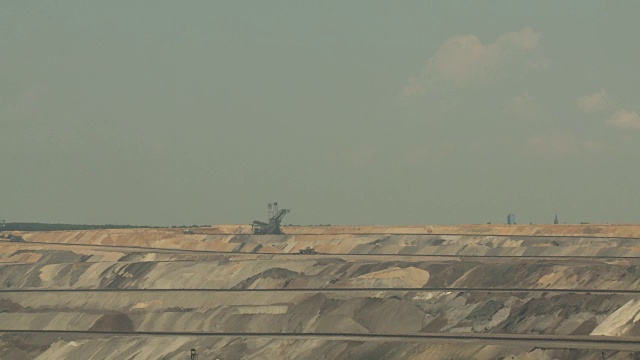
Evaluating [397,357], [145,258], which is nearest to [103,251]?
[145,258]

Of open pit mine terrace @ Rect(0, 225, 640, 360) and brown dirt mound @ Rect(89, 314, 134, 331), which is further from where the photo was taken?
brown dirt mound @ Rect(89, 314, 134, 331)

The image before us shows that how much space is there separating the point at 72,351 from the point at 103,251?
65739mm

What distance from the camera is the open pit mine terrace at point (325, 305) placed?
73438 mm

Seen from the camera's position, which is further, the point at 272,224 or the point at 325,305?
the point at 272,224

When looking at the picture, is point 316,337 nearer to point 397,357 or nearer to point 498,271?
point 397,357

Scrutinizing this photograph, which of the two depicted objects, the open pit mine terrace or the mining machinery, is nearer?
the open pit mine terrace

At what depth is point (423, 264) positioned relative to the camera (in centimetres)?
11375

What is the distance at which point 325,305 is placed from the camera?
300 ft

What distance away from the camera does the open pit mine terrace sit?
2891 inches

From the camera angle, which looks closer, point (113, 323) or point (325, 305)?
point (325, 305)

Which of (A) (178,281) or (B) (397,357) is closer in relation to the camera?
(B) (397,357)

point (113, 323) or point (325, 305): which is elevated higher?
point (325, 305)

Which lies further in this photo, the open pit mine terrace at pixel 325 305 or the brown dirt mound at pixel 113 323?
the brown dirt mound at pixel 113 323

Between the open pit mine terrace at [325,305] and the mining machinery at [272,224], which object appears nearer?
the open pit mine terrace at [325,305]
